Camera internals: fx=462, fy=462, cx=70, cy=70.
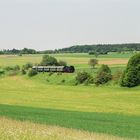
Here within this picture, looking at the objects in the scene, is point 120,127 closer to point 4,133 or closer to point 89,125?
point 89,125

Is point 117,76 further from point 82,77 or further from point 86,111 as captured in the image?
point 86,111

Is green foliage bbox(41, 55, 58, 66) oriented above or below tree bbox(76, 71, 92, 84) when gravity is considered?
above

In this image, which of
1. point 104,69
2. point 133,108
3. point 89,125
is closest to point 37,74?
point 104,69

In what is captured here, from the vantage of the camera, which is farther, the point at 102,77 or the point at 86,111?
the point at 102,77

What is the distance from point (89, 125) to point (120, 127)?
1.60m

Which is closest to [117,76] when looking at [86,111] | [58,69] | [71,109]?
[58,69]

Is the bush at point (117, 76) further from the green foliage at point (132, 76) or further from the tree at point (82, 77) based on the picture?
the tree at point (82, 77)

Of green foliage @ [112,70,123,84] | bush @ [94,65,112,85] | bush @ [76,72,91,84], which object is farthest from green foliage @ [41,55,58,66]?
green foliage @ [112,70,123,84]

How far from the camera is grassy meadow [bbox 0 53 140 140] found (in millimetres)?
18375

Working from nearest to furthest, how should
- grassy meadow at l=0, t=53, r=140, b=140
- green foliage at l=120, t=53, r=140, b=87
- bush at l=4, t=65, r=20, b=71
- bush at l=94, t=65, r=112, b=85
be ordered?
grassy meadow at l=0, t=53, r=140, b=140 → green foliage at l=120, t=53, r=140, b=87 → bush at l=94, t=65, r=112, b=85 → bush at l=4, t=65, r=20, b=71

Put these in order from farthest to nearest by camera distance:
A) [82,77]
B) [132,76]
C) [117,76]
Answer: [82,77]
[117,76]
[132,76]

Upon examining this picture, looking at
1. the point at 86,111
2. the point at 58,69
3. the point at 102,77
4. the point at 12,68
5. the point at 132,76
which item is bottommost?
the point at 12,68

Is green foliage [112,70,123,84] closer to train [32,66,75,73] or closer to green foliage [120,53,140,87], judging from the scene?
green foliage [120,53,140,87]

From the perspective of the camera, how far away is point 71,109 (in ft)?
134
